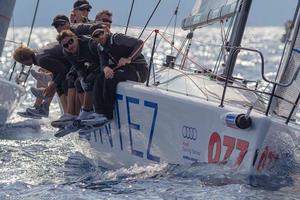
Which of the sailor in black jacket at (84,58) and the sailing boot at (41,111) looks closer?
the sailor in black jacket at (84,58)

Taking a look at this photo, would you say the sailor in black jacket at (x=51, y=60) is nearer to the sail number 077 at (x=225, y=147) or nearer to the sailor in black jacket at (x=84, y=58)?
the sailor in black jacket at (x=84, y=58)

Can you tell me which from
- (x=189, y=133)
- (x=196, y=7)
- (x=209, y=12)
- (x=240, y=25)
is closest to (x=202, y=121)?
(x=189, y=133)

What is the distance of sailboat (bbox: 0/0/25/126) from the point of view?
10305mm

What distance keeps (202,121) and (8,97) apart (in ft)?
15.4

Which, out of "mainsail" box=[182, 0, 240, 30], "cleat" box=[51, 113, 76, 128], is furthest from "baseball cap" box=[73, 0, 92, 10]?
"cleat" box=[51, 113, 76, 128]

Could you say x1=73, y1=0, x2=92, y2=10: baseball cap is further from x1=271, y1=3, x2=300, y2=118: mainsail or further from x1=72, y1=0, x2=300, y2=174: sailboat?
x1=271, y1=3, x2=300, y2=118: mainsail

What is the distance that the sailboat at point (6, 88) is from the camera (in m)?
10.3

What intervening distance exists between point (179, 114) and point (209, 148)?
40cm

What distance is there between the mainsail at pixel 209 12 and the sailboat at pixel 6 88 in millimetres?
2241

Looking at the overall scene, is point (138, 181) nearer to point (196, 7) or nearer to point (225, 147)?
point (225, 147)

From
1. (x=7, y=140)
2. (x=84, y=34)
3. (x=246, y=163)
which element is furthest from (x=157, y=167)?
(x=7, y=140)

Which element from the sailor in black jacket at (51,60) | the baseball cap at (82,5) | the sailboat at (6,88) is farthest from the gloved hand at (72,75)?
the sailboat at (6,88)

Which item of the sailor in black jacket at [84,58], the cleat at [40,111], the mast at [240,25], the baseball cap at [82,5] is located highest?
the mast at [240,25]

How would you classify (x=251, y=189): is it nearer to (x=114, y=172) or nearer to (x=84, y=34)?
(x=114, y=172)
